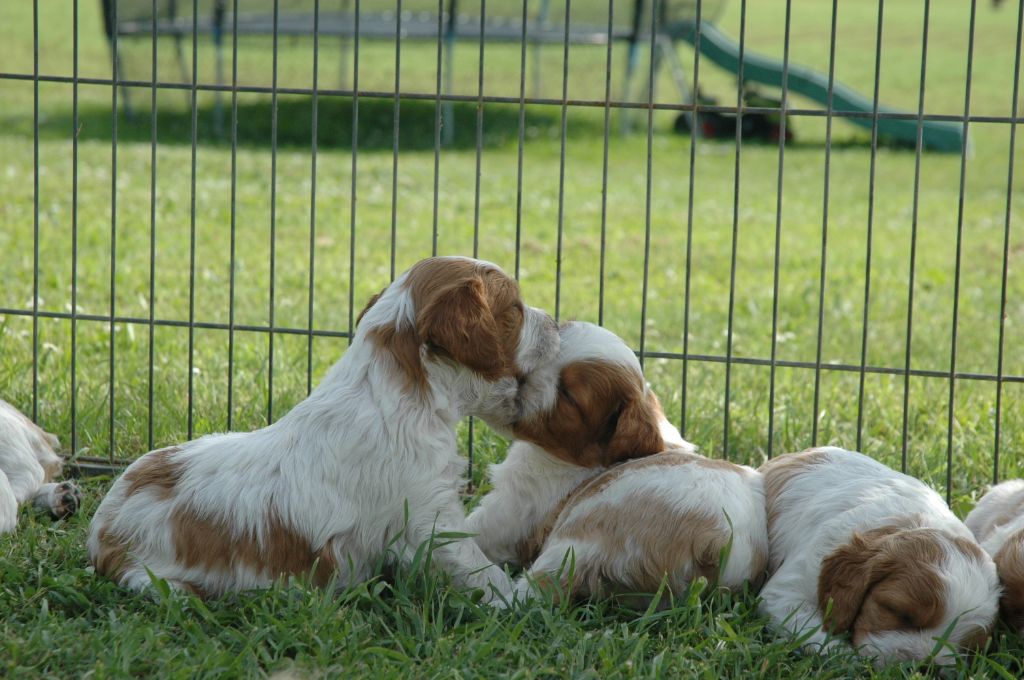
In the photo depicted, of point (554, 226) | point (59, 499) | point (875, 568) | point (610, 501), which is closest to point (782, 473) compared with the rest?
point (610, 501)

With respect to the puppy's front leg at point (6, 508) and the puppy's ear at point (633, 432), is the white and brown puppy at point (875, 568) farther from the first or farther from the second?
the puppy's front leg at point (6, 508)

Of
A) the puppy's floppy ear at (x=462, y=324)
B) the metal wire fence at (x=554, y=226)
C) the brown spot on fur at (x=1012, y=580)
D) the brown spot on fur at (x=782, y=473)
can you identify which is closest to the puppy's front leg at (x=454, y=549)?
the puppy's floppy ear at (x=462, y=324)

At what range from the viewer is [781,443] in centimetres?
556

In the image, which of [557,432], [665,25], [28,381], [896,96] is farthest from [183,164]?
[896,96]

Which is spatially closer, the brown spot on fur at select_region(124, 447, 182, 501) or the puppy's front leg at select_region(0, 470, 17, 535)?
the brown spot on fur at select_region(124, 447, 182, 501)

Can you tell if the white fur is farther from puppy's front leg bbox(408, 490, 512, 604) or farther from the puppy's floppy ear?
the puppy's floppy ear

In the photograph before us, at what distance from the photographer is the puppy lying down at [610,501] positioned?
12.5ft

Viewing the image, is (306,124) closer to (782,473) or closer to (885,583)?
(782,473)

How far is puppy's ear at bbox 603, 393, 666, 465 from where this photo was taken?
4.04m

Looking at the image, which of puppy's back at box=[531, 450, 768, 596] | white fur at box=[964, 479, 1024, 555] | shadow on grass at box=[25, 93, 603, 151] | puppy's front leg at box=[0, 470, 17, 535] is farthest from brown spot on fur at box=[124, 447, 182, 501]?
shadow on grass at box=[25, 93, 603, 151]

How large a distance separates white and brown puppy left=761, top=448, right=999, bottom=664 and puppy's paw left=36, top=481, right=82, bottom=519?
101 inches

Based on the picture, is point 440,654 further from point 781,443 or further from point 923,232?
point 923,232

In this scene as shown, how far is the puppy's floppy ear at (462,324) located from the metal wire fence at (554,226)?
3.35ft

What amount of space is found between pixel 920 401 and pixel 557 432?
9.54 feet
